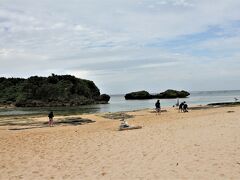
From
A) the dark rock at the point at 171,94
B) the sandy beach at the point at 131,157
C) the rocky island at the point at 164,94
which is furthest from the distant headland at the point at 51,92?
the sandy beach at the point at 131,157

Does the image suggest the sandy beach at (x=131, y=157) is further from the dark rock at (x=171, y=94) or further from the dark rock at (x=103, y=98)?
the dark rock at (x=171, y=94)

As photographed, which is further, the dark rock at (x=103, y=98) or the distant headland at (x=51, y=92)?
the dark rock at (x=103, y=98)

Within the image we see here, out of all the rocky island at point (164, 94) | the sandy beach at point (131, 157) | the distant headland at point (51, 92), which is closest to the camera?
the sandy beach at point (131, 157)

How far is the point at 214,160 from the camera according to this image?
11.5m

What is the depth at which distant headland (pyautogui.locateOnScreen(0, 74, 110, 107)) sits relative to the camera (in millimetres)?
109438

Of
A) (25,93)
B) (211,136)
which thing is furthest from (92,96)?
(211,136)

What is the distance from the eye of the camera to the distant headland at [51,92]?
109m

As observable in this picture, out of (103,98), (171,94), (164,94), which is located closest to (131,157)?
(103,98)

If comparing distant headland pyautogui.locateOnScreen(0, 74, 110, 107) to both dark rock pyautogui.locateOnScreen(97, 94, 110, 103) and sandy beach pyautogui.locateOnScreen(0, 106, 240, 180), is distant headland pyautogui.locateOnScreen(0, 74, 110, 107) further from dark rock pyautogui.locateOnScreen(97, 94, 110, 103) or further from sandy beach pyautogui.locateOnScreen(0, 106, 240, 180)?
sandy beach pyautogui.locateOnScreen(0, 106, 240, 180)

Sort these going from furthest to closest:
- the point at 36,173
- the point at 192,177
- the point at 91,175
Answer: the point at 36,173 → the point at 91,175 → the point at 192,177

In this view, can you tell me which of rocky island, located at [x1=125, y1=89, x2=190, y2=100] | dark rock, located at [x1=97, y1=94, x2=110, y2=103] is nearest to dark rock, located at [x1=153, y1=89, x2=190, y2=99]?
rocky island, located at [x1=125, y1=89, x2=190, y2=100]

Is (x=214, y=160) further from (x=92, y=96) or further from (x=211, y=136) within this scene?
(x=92, y=96)

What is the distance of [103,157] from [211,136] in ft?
20.0

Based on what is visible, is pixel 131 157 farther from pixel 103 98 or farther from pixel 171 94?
pixel 171 94
